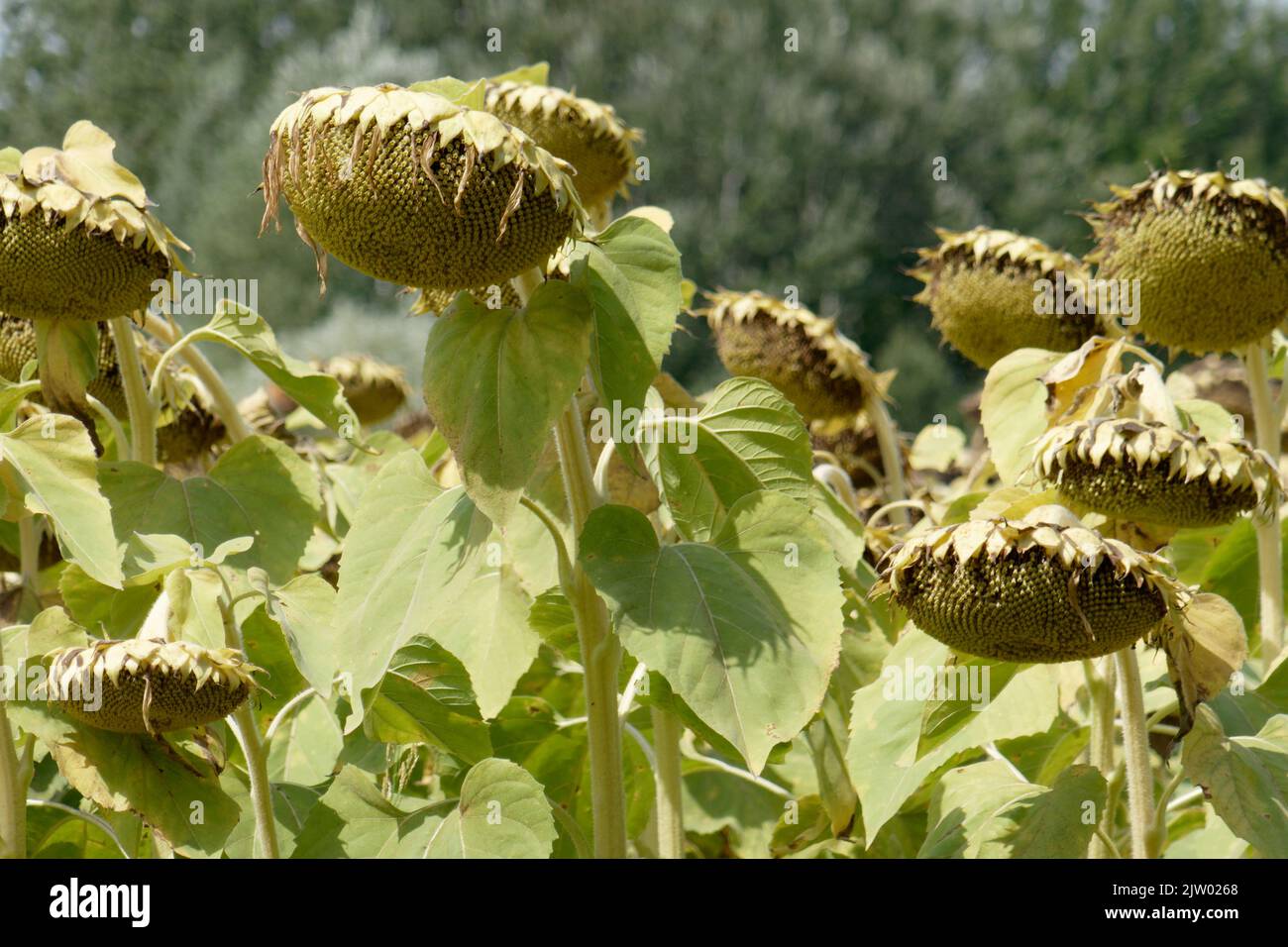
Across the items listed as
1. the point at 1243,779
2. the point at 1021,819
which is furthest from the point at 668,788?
the point at 1243,779

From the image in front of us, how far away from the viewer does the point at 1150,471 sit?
1387mm

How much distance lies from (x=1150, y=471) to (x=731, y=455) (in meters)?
0.41

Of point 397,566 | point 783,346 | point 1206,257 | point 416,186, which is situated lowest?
point 397,566

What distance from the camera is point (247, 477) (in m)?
1.81

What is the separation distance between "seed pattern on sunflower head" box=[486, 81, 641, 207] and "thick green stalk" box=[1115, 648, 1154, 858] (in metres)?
0.88

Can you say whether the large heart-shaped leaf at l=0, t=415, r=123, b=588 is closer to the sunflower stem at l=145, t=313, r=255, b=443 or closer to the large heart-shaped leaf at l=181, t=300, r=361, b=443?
the large heart-shaped leaf at l=181, t=300, r=361, b=443

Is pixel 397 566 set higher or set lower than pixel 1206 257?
lower

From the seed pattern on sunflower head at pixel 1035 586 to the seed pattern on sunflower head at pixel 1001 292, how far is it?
78 centimetres

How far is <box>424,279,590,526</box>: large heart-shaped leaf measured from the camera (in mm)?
1257

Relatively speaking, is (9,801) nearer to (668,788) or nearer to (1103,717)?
(668,788)

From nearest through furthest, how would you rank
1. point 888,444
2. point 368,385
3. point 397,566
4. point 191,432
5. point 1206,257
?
point 397,566, point 1206,257, point 191,432, point 888,444, point 368,385

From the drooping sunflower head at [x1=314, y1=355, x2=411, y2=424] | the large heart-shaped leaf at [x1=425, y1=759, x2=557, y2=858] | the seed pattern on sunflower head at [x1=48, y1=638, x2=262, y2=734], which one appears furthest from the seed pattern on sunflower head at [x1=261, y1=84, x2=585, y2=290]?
the drooping sunflower head at [x1=314, y1=355, x2=411, y2=424]

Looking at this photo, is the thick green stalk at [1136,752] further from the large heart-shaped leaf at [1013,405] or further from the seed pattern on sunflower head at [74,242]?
the seed pattern on sunflower head at [74,242]
